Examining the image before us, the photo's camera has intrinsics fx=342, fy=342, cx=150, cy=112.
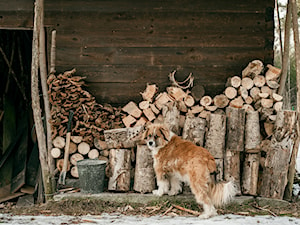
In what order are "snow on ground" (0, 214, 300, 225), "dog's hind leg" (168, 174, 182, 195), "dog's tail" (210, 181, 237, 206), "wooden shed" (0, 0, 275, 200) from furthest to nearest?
"wooden shed" (0, 0, 275, 200), "dog's hind leg" (168, 174, 182, 195), "dog's tail" (210, 181, 237, 206), "snow on ground" (0, 214, 300, 225)

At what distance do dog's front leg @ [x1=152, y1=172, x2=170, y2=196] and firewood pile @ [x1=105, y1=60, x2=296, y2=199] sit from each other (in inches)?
9.1

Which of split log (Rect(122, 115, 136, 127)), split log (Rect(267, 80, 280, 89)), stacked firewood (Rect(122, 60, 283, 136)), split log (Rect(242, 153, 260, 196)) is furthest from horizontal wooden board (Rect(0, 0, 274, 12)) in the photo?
split log (Rect(242, 153, 260, 196))

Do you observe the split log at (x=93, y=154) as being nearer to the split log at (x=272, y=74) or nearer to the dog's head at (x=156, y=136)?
the dog's head at (x=156, y=136)

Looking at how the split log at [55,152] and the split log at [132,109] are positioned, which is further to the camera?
the split log at [132,109]

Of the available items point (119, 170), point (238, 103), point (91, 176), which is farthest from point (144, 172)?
point (238, 103)

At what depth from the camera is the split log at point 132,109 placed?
539 cm

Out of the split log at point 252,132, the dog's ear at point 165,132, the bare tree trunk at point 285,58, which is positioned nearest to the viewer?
the dog's ear at point 165,132

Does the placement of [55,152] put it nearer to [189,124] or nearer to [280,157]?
[189,124]

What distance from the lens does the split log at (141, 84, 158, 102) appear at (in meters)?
5.48

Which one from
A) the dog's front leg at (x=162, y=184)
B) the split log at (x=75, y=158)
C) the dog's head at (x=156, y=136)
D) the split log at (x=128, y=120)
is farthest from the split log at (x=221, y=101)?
the split log at (x=75, y=158)

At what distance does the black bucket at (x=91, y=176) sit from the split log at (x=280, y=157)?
2.31 meters

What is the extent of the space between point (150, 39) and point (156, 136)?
189 centimetres

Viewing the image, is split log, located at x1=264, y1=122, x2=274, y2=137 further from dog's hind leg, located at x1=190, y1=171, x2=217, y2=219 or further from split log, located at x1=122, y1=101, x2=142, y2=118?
split log, located at x1=122, y1=101, x2=142, y2=118

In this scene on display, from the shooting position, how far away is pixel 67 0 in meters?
5.61
